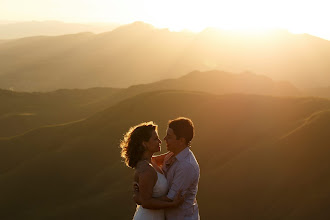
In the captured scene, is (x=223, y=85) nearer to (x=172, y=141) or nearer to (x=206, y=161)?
(x=206, y=161)

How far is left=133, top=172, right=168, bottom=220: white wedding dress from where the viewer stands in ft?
16.4

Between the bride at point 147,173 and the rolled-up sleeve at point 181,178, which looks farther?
the rolled-up sleeve at point 181,178

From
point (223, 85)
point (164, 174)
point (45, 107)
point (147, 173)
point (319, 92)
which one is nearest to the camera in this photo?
point (147, 173)

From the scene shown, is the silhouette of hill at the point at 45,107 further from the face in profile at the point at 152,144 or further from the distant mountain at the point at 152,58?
the distant mountain at the point at 152,58

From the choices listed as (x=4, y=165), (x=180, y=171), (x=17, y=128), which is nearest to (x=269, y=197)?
(x=180, y=171)

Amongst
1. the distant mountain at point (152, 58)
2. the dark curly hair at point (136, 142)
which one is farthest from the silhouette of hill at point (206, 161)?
the distant mountain at point (152, 58)

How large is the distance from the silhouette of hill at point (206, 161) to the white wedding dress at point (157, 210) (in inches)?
355

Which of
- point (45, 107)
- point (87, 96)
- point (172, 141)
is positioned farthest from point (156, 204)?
point (87, 96)

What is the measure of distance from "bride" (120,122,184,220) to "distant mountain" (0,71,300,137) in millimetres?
37551

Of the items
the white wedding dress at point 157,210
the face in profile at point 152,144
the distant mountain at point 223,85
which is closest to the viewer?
the white wedding dress at point 157,210

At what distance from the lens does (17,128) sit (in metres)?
40.4

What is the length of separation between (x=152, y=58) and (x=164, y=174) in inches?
4798

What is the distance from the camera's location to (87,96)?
58.0 meters

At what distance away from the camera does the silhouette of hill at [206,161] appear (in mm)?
14367
